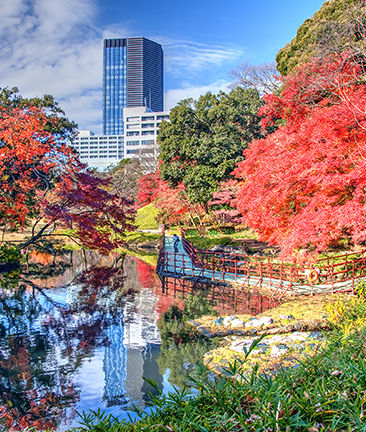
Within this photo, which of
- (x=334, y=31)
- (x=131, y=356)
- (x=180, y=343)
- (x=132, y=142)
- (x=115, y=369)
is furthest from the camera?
(x=132, y=142)

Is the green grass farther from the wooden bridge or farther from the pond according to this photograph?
the wooden bridge

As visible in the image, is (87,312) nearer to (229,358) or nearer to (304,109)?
(229,358)

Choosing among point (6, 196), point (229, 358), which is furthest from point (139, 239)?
point (229, 358)

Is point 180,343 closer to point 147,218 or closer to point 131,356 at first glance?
point 131,356

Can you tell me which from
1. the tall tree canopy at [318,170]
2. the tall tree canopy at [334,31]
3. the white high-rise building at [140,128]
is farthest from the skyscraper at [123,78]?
the tall tree canopy at [318,170]

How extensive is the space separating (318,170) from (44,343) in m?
8.79

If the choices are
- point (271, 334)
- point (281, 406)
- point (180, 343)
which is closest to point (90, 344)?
point (180, 343)

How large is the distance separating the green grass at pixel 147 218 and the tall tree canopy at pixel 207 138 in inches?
464

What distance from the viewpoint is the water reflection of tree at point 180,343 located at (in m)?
7.19

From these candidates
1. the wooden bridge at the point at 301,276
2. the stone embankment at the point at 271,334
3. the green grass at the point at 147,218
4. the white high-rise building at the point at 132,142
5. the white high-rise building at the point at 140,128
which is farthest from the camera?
the white high-rise building at the point at 140,128

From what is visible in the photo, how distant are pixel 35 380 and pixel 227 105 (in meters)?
22.5

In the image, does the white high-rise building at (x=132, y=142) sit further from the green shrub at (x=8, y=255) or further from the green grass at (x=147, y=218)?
the green shrub at (x=8, y=255)

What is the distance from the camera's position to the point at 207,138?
2478 centimetres

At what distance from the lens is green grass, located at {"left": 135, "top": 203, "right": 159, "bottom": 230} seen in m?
38.2
